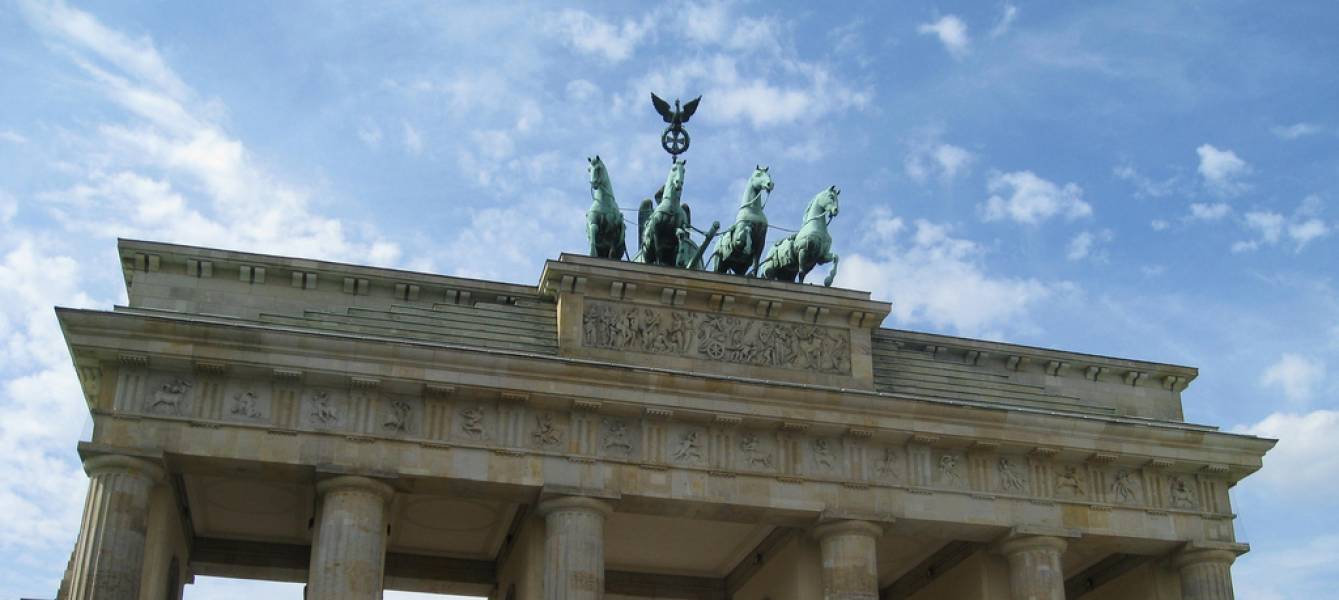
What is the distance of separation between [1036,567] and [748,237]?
860 cm

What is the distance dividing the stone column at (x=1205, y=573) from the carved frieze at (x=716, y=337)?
304 inches

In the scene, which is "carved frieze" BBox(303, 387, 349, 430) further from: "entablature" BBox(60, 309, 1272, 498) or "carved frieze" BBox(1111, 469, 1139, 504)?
"carved frieze" BBox(1111, 469, 1139, 504)

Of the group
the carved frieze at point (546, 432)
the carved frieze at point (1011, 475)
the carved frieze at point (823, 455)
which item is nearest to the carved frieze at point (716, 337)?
the carved frieze at point (823, 455)

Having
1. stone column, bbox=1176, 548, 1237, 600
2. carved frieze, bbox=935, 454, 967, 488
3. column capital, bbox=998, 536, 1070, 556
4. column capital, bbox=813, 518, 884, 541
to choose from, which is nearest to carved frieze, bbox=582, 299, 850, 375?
carved frieze, bbox=935, 454, 967, 488

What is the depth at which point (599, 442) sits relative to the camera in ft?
88.8

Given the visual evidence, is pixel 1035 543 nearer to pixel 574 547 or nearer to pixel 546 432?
pixel 574 547

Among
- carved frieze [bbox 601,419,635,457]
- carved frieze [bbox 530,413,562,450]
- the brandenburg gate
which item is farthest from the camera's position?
carved frieze [bbox 601,419,635,457]

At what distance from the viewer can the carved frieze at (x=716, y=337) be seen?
28406 millimetres

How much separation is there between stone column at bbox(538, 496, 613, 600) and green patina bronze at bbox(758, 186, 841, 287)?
7.18 m

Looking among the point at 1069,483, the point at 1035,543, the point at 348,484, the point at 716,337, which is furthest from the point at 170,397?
the point at 1069,483

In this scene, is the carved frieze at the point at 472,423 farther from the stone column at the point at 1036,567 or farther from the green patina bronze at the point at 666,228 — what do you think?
the stone column at the point at 1036,567

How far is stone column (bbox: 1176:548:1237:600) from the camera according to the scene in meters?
29.2

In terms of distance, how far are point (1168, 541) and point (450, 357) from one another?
47.1 ft

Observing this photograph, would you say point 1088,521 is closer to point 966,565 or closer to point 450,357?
point 966,565
